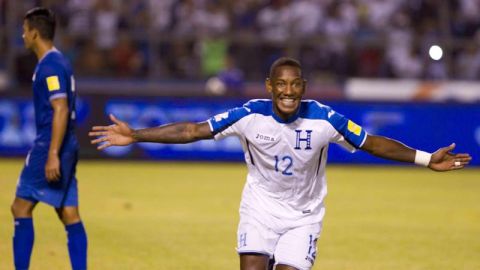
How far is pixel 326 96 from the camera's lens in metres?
21.7

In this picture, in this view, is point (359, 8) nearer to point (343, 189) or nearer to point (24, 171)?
point (343, 189)

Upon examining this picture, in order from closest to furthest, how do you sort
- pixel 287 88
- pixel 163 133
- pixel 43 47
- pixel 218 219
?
1. pixel 287 88
2. pixel 163 133
3. pixel 43 47
4. pixel 218 219

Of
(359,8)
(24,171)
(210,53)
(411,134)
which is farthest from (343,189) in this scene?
(24,171)

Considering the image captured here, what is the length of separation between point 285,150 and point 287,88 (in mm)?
443

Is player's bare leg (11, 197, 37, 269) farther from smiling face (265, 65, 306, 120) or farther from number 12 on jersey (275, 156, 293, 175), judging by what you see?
smiling face (265, 65, 306, 120)

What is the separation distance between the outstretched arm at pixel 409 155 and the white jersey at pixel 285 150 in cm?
11

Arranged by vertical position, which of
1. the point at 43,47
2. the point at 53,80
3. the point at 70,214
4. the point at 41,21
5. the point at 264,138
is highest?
the point at 41,21

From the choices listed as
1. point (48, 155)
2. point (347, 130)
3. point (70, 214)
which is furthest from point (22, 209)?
point (347, 130)

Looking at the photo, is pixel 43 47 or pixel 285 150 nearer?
pixel 285 150

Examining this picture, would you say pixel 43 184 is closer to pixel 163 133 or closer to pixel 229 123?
pixel 163 133

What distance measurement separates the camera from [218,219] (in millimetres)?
13148

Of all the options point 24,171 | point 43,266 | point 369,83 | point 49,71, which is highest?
point 369,83

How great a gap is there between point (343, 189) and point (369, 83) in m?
5.89

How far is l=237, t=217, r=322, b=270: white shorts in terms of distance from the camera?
7.02 metres
